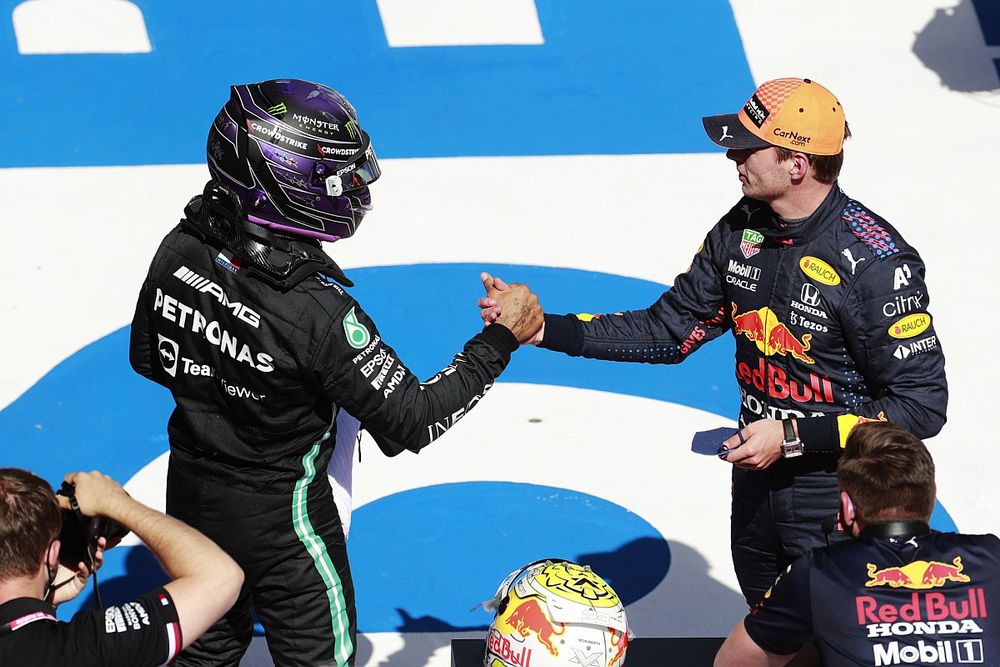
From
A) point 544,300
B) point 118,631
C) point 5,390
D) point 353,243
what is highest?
point 353,243

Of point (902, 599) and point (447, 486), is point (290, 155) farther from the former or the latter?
point (447, 486)

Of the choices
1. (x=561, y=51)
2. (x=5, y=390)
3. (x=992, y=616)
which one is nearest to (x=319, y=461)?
(x=992, y=616)

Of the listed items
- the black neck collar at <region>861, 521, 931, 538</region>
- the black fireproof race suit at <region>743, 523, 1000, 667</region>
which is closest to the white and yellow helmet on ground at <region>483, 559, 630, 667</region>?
the black fireproof race suit at <region>743, 523, 1000, 667</region>

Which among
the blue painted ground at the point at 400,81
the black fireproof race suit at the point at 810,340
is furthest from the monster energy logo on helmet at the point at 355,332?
the blue painted ground at the point at 400,81

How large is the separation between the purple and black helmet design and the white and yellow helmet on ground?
1.26m

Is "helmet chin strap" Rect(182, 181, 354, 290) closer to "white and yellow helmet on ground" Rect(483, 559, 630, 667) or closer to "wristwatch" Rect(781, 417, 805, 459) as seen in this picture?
"white and yellow helmet on ground" Rect(483, 559, 630, 667)

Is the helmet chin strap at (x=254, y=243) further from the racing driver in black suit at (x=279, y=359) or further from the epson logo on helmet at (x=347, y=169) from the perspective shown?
the epson logo on helmet at (x=347, y=169)

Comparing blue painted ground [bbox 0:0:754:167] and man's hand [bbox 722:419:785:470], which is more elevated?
blue painted ground [bbox 0:0:754:167]

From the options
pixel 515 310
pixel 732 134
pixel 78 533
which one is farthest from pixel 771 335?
pixel 78 533

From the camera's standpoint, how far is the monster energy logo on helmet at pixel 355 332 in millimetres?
3812

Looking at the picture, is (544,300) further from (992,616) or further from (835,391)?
(992,616)

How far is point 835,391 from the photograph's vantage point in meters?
4.31

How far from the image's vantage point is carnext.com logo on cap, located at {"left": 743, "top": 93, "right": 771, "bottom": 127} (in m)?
4.37

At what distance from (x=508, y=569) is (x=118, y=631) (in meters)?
3.07
